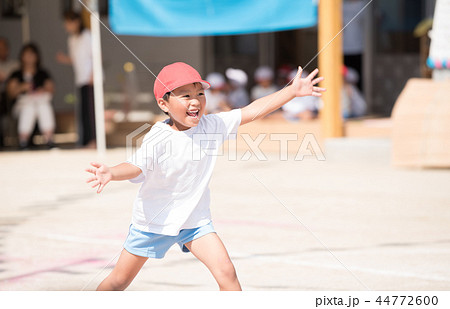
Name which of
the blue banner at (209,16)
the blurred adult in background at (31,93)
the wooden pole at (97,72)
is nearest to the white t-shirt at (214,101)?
the wooden pole at (97,72)

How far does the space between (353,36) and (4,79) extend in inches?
221

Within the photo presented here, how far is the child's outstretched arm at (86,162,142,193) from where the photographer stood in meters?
2.98

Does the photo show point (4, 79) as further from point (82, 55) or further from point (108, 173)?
point (108, 173)

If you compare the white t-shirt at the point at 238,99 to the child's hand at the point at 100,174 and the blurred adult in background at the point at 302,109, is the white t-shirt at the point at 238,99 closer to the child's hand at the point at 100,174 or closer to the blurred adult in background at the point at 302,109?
the blurred adult in background at the point at 302,109

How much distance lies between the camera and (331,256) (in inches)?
179

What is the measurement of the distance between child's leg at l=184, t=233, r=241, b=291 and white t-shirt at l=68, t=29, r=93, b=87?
7901 mm

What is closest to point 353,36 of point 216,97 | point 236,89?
point 236,89

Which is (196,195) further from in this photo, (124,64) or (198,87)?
(124,64)

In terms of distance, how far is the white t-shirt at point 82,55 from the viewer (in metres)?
10.8

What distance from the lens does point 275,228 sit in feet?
18.0

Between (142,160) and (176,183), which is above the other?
(142,160)

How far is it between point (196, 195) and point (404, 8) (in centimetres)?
1035

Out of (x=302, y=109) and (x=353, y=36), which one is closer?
(x=302, y=109)

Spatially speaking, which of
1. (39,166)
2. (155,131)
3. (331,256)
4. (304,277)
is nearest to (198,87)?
(155,131)
